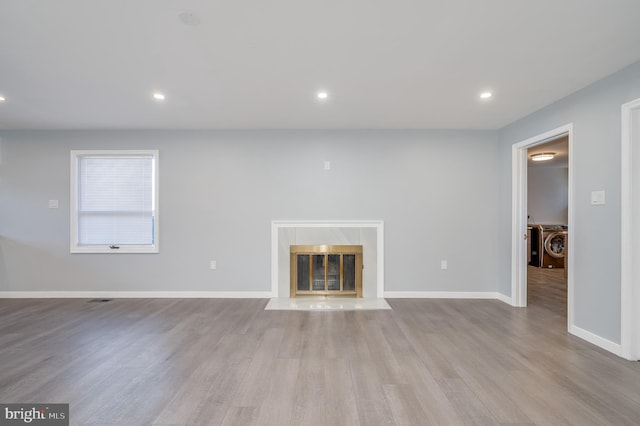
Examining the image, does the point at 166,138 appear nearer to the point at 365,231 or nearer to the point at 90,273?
the point at 90,273

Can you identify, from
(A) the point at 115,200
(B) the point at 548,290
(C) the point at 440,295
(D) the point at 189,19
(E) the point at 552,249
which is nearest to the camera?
(D) the point at 189,19

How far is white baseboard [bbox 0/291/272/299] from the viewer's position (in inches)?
158

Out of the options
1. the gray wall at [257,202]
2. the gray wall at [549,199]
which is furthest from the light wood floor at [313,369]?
the gray wall at [549,199]

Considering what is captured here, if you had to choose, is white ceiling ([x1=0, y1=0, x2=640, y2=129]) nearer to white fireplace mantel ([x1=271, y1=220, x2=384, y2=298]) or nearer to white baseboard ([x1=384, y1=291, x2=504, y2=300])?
white fireplace mantel ([x1=271, y1=220, x2=384, y2=298])

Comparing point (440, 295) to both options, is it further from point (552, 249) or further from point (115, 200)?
point (115, 200)

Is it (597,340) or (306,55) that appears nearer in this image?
(306,55)

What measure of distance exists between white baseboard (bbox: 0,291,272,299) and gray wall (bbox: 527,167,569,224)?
6922 mm

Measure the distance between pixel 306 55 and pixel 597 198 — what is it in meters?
2.71

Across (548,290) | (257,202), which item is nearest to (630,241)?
(548,290)

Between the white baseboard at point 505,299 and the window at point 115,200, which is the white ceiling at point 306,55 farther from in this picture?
the white baseboard at point 505,299

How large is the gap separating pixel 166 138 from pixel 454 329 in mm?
4218

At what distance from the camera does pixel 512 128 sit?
373cm

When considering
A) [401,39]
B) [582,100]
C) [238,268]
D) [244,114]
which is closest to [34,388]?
[238,268]

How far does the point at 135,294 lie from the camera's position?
403 centimetres
